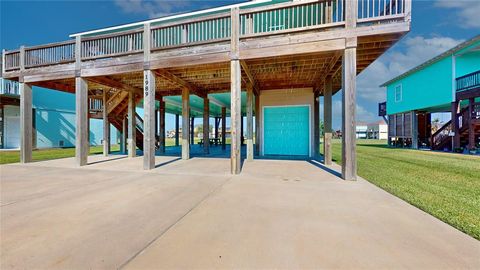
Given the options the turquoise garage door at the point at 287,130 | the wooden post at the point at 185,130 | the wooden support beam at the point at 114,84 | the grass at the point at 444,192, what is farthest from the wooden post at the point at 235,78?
the wooden support beam at the point at 114,84

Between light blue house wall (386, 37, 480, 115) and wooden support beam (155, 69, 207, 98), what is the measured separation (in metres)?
16.4

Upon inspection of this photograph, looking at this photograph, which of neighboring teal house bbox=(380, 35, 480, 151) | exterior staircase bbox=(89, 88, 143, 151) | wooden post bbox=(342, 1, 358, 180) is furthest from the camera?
neighboring teal house bbox=(380, 35, 480, 151)

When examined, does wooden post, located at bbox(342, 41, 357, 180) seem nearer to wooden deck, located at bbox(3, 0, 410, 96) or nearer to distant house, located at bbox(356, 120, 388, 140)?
wooden deck, located at bbox(3, 0, 410, 96)

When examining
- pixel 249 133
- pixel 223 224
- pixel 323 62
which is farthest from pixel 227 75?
pixel 223 224

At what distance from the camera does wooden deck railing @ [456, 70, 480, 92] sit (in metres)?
11.9

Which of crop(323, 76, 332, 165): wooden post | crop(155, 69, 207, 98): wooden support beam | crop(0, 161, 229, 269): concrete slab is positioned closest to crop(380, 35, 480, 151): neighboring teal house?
crop(323, 76, 332, 165): wooden post

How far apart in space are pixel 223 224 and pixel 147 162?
5285 mm

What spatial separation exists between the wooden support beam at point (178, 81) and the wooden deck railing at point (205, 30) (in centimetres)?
93

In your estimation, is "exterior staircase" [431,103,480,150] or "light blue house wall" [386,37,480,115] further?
"light blue house wall" [386,37,480,115]

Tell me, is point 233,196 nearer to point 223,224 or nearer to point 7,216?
point 223,224

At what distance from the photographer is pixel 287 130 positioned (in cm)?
1166

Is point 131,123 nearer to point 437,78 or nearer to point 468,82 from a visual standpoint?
point 468,82

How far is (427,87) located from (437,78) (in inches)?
41.3

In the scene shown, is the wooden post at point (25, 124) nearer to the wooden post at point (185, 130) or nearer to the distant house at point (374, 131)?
the wooden post at point (185, 130)
